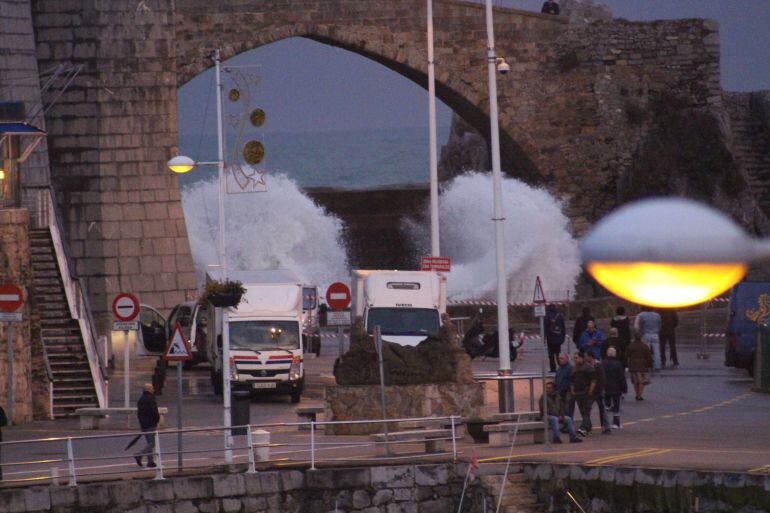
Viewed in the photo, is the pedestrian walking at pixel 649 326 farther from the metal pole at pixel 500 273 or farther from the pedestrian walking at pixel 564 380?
the pedestrian walking at pixel 564 380

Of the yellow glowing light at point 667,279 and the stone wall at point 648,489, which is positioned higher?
the yellow glowing light at point 667,279

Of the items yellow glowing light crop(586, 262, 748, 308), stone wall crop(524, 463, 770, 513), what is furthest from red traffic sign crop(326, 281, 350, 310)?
yellow glowing light crop(586, 262, 748, 308)

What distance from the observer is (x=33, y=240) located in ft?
95.6

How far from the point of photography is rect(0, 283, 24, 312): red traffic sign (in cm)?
2336

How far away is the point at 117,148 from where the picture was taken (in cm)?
3778

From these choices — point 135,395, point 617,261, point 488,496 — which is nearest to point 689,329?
point 135,395

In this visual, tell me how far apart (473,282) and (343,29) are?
9.90 m

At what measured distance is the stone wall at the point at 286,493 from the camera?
17.0 meters

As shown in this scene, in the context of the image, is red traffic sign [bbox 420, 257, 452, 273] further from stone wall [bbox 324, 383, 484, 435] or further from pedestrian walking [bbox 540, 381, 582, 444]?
pedestrian walking [bbox 540, 381, 582, 444]

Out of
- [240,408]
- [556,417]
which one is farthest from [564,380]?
[240,408]

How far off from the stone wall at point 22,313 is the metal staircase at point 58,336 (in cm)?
43

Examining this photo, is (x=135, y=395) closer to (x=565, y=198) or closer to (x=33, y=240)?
(x=33, y=240)

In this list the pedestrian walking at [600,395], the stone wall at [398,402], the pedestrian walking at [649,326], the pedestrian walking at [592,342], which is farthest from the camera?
the pedestrian walking at [649,326]

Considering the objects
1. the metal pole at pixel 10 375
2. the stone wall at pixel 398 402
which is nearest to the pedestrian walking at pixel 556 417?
the stone wall at pixel 398 402
